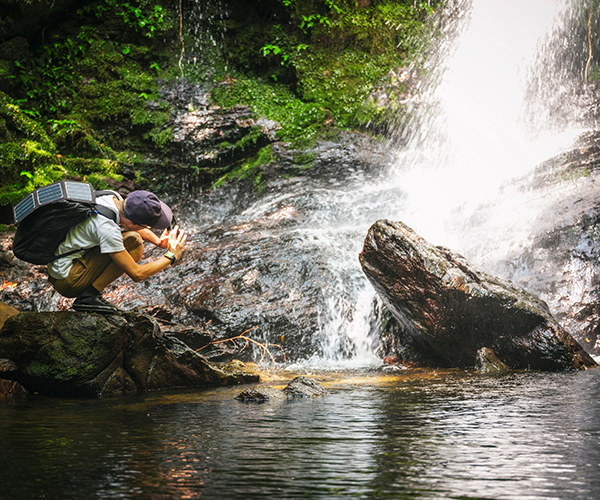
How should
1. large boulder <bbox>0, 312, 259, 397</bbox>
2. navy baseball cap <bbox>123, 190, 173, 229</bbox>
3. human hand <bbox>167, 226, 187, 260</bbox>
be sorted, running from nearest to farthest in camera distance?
large boulder <bbox>0, 312, 259, 397</bbox>, navy baseball cap <bbox>123, 190, 173, 229</bbox>, human hand <bbox>167, 226, 187, 260</bbox>

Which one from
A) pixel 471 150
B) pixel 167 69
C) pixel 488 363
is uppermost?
pixel 167 69

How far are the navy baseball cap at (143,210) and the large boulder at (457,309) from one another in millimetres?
2709

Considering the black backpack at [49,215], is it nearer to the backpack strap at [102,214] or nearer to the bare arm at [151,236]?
the backpack strap at [102,214]

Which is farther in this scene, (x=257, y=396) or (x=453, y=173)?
(x=453, y=173)

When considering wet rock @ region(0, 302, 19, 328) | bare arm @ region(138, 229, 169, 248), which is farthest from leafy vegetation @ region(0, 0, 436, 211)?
bare arm @ region(138, 229, 169, 248)

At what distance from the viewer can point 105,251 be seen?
3.86 m

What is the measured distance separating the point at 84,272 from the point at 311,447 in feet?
9.13

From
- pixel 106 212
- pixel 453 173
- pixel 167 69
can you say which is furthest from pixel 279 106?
pixel 106 212

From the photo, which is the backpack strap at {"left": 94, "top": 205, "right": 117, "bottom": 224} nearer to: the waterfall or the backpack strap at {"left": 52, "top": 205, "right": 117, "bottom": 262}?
the backpack strap at {"left": 52, "top": 205, "right": 117, "bottom": 262}

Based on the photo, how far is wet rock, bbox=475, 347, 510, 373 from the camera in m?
5.18

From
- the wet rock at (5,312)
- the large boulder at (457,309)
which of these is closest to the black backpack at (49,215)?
the wet rock at (5,312)

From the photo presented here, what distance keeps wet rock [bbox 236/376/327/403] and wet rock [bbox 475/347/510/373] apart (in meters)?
2.16

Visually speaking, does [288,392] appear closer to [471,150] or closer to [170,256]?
[170,256]

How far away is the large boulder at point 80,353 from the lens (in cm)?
389
